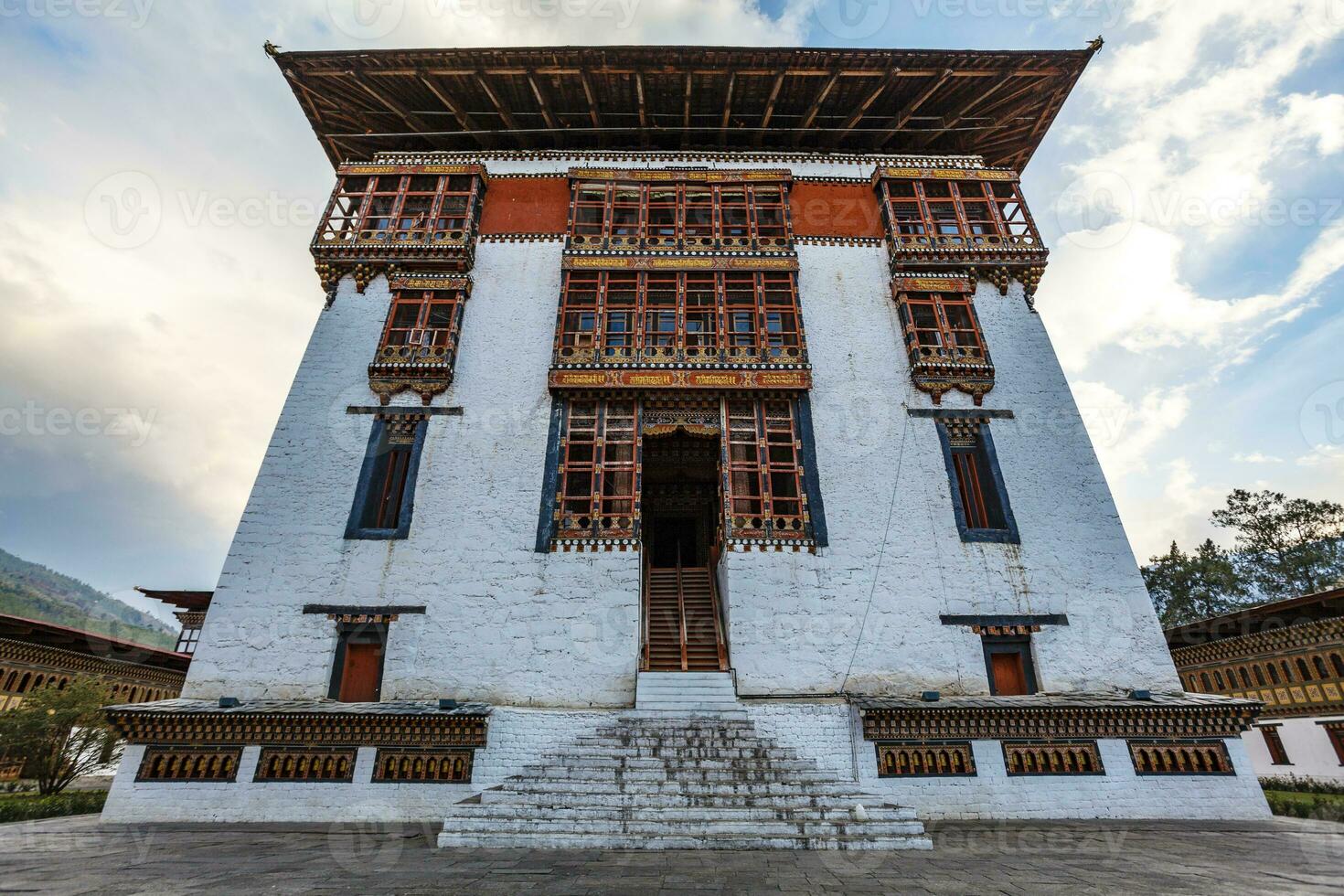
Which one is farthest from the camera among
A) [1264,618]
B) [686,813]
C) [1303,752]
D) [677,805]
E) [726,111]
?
[726,111]

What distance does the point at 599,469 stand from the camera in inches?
525

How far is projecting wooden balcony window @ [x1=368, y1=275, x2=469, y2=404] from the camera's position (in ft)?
45.9

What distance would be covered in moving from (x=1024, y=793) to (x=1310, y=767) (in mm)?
12676

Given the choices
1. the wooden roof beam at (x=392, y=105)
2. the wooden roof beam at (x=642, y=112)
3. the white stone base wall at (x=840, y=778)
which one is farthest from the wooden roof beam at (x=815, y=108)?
the white stone base wall at (x=840, y=778)

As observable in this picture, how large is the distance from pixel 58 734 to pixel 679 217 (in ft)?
59.9

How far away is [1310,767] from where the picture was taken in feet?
51.9

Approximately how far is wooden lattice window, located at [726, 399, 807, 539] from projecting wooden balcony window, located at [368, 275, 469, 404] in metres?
6.86

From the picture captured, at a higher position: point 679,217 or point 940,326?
point 679,217

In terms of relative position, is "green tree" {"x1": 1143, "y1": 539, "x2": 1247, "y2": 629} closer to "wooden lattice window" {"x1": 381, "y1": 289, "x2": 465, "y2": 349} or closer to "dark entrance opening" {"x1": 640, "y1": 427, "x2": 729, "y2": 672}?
"dark entrance opening" {"x1": 640, "y1": 427, "x2": 729, "y2": 672}

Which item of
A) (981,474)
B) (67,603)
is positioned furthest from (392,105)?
(67,603)

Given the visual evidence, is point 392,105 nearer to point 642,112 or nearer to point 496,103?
point 496,103

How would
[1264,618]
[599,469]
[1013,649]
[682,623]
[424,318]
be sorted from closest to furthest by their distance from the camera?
[1013,649], [682,623], [599,469], [424,318], [1264,618]

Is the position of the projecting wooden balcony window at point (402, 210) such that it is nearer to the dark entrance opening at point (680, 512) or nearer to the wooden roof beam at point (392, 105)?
the wooden roof beam at point (392, 105)

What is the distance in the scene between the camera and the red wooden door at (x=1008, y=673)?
38.3 ft
